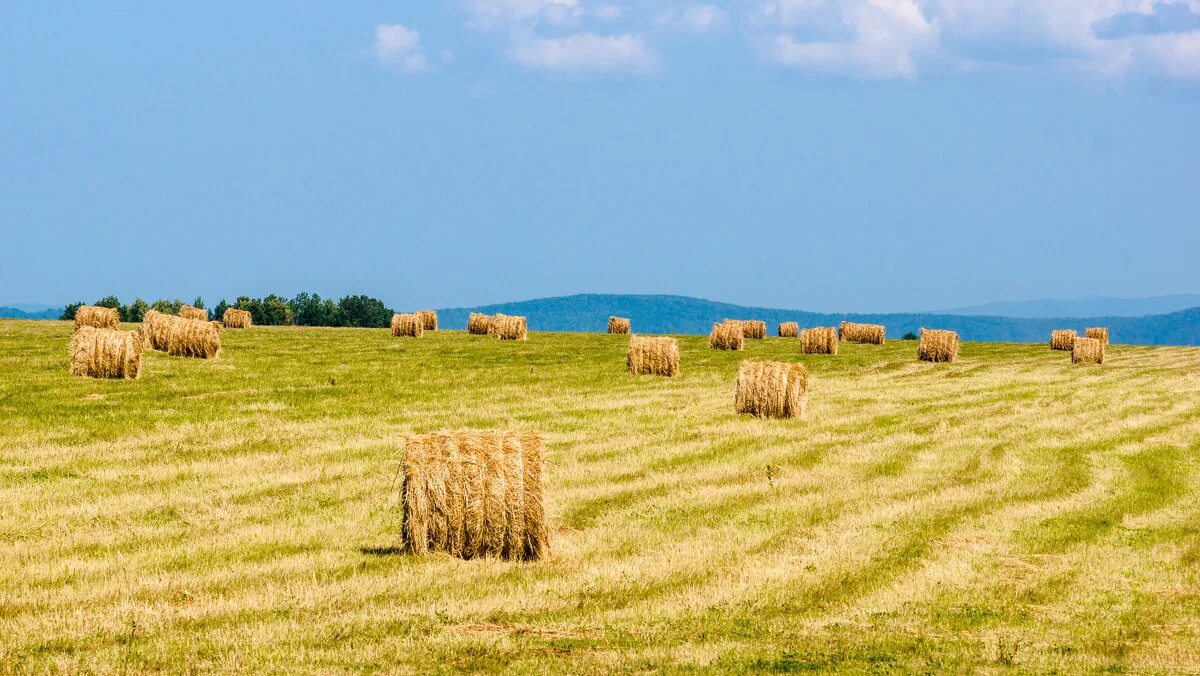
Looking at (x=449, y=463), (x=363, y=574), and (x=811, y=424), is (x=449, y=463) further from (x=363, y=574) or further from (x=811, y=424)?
(x=811, y=424)

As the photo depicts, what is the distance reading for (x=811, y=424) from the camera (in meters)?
28.0

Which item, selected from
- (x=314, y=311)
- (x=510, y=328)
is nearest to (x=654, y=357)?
(x=510, y=328)

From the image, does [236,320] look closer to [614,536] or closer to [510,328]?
[510,328]

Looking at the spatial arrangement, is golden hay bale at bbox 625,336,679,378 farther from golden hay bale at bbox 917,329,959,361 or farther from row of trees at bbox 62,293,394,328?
row of trees at bbox 62,293,394,328

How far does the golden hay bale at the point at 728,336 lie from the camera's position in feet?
180

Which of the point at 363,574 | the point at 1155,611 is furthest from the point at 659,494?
the point at 1155,611

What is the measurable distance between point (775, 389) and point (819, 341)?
2642cm

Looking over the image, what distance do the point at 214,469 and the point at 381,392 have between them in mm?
11488

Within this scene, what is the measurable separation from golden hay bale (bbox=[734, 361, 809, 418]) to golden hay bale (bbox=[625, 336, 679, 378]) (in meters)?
11.4

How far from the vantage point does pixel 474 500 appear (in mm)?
14477

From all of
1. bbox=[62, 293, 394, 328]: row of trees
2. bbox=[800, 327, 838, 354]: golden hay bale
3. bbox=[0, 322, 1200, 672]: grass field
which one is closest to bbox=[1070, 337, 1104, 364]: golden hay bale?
bbox=[800, 327, 838, 354]: golden hay bale

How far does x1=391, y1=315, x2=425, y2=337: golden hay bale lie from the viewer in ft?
197

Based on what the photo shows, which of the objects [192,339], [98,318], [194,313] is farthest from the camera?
[194,313]

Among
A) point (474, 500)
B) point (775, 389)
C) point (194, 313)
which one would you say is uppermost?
point (194, 313)
